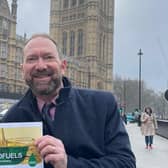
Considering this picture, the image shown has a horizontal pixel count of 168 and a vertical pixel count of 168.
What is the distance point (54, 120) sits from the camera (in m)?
1.95

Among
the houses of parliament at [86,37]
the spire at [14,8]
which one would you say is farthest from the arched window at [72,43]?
the spire at [14,8]

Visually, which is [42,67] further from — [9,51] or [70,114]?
[9,51]

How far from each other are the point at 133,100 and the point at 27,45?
10214 cm

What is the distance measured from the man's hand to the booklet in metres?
0.05

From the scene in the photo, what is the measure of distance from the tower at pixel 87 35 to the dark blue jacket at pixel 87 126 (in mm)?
90510

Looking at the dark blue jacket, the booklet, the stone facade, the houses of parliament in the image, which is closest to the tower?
the houses of parliament

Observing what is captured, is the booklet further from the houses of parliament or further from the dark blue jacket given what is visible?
the houses of parliament

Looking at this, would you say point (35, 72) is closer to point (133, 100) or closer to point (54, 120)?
point (54, 120)

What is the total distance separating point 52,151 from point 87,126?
12.9 inches

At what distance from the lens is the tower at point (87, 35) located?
97.6 meters

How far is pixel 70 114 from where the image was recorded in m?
1.99

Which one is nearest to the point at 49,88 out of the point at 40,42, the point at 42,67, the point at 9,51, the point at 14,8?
the point at 42,67

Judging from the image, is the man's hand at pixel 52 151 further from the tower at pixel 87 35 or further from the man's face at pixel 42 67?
the tower at pixel 87 35

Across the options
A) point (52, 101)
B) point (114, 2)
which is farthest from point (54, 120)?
point (114, 2)
